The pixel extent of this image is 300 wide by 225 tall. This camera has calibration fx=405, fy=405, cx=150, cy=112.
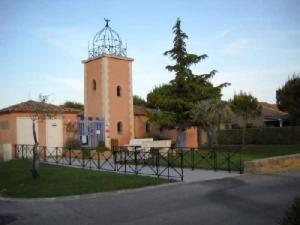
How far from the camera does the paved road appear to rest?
8336 mm

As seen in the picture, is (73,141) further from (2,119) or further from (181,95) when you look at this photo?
(181,95)

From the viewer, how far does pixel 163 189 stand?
12.0 m

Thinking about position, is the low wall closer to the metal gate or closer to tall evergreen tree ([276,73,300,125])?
the metal gate

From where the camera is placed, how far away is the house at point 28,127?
24.9 metres

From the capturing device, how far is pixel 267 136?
36.1 m

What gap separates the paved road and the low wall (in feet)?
7.38

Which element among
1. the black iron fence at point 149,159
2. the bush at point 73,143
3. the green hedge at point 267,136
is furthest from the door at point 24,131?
the green hedge at point 267,136

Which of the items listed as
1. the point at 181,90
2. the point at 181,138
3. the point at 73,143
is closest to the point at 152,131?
the point at 181,138

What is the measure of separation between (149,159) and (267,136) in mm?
20029

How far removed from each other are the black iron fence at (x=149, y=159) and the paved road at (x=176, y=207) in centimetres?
236

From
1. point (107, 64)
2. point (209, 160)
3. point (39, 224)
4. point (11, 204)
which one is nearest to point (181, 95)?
point (107, 64)

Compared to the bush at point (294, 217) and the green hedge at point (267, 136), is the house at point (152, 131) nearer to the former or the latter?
the green hedge at point (267, 136)

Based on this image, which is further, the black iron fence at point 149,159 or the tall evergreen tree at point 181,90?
the tall evergreen tree at point 181,90

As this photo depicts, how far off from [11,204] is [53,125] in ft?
50.5
